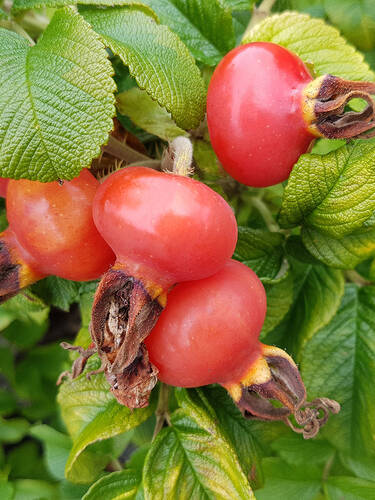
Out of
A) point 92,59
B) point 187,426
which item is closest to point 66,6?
point 92,59

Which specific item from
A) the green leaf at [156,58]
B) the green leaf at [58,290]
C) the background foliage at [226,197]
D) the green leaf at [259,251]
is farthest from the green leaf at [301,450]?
the green leaf at [156,58]

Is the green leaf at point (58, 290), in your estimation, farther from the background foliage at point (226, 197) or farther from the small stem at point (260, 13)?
the small stem at point (260, 13)

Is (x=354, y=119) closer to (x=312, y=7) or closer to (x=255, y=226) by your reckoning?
(x=255, y=226)

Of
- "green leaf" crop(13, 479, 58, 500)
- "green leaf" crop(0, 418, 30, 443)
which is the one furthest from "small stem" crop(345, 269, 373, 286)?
"green leaf" crop(0, 418, 30, 443)

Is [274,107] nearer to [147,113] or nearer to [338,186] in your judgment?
[338,186]

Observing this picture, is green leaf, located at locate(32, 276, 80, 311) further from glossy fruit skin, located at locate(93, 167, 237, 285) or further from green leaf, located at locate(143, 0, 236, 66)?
green leaf, located at locate(143, 0, 236, 66)

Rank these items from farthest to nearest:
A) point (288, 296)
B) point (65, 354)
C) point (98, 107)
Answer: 1. point (65, 354)
2. point (288, 296)
3. point (98, 107)
